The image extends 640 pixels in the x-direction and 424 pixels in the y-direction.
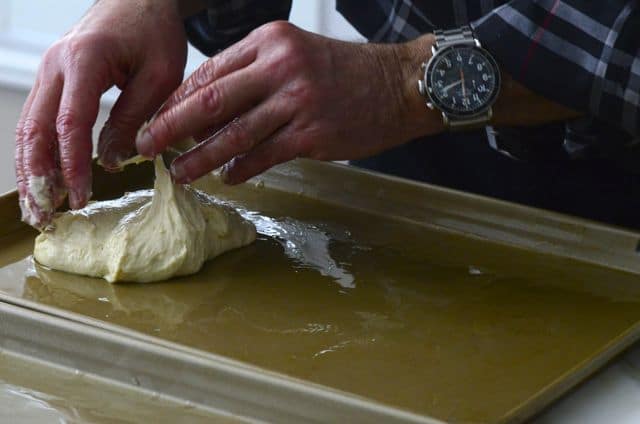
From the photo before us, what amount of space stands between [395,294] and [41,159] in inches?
17.0

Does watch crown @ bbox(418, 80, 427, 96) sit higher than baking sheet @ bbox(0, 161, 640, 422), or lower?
higher

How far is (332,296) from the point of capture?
1066mm

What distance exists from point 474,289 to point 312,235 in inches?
8.9

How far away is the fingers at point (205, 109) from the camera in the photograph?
1071 mm

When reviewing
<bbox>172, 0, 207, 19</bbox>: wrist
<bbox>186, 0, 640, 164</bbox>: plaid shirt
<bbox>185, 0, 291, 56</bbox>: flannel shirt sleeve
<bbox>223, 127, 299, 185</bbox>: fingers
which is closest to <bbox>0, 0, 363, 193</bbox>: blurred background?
<bbox>185, 0, 291, 56</bbox>: flannel shirt sleeve

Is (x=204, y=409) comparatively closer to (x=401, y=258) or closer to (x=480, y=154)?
(x=401, y=258)

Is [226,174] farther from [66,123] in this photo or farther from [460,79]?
[460,79]

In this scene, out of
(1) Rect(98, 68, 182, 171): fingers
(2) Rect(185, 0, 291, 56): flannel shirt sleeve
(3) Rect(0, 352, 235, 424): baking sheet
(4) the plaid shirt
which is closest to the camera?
(3) Rect(0, 352, 235, 424): baking sheet

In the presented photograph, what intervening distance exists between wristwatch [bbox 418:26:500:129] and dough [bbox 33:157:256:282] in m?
0.28

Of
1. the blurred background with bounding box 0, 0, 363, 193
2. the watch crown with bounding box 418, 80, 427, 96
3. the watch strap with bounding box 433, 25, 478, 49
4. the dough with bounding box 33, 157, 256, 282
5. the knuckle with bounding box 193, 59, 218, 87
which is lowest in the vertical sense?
the blurred background with bounding box 0, 0, 363, 193

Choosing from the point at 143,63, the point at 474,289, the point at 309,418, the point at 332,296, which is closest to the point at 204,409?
the point at 309,418

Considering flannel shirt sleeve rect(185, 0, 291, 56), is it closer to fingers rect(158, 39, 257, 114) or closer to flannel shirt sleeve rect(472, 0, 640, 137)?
fingers rect(158, 39, 257, 114)

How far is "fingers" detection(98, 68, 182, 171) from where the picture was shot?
1165 mm

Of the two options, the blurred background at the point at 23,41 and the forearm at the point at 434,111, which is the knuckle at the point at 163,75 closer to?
the forearm at the point at 434,111
